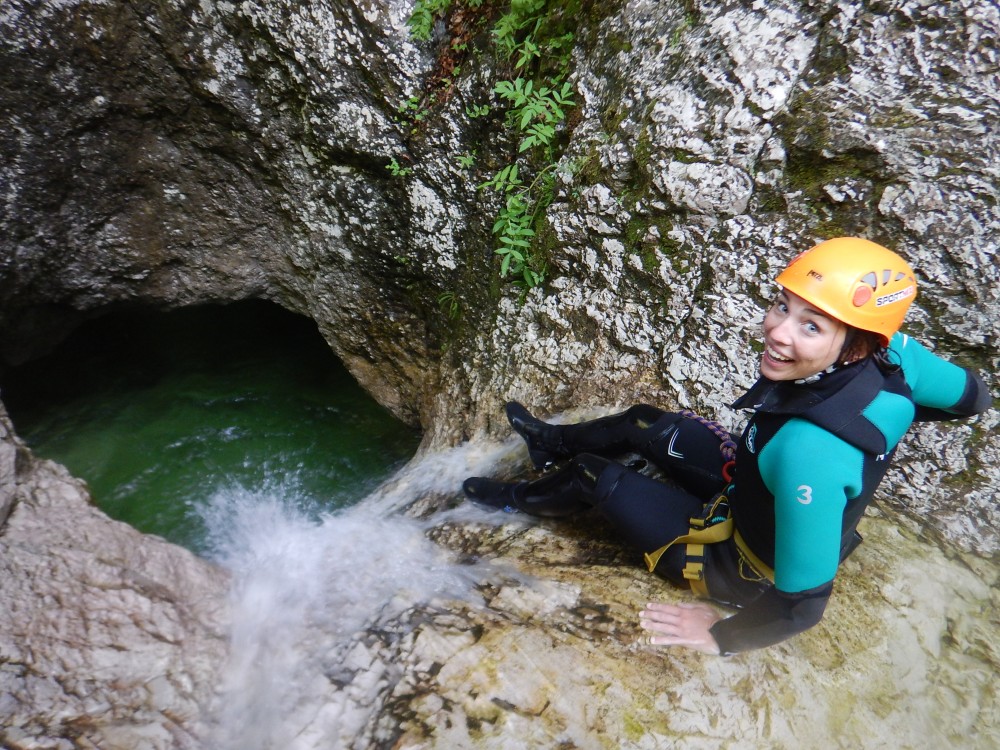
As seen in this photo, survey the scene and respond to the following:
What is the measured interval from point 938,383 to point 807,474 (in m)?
0.90

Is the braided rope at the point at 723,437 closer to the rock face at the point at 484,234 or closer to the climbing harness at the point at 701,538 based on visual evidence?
the climbing harness at the point at 701,538

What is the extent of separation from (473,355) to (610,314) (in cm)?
120

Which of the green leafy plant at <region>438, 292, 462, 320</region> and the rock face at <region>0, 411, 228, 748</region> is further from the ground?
the green leafy plant at <region>438, 292, 462, 320</region>

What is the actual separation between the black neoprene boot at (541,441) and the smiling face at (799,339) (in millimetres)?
1511

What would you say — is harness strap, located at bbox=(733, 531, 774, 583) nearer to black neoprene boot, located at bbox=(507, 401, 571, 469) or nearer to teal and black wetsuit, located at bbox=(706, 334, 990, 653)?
teal and black wetsuit, located at bbox=(706, 334, 990, 653)

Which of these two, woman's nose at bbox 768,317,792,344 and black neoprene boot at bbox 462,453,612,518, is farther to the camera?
black neoprene boot at bbox 462,453,612,518

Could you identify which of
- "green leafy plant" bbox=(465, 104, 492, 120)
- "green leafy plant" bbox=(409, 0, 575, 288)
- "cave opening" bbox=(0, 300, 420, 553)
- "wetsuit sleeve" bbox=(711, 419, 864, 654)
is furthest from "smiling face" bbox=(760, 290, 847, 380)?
"cave opening" bbox=(0, 300, 420, 553)

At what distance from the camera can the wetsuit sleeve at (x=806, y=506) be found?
6.11 ft

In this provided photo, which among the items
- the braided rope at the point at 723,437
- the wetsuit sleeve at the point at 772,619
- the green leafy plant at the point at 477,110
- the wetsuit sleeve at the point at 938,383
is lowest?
the wetsuit sleeve at the point at 772,619

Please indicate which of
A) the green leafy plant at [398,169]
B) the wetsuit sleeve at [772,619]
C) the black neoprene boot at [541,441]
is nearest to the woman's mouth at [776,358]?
the wetsuit sleeve at [772,619]

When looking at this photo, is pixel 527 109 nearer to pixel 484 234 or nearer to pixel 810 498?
pixel 484 234

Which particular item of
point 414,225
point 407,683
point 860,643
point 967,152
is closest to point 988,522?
point 860,643

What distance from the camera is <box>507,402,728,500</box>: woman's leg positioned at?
112 inches

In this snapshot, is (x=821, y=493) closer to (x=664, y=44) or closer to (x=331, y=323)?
(x=664, y=44)
